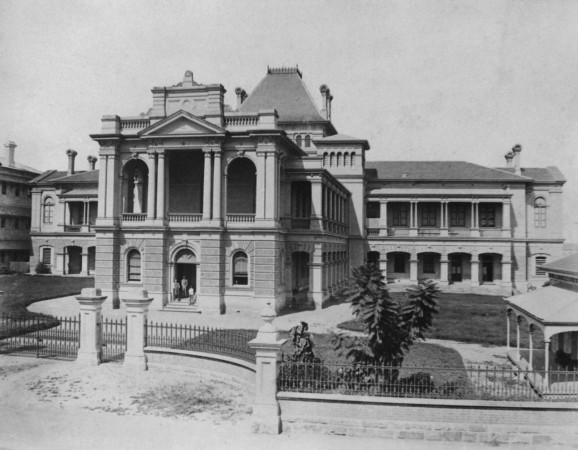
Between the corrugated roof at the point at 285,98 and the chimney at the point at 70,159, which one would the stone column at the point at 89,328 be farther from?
the chimney at the point at 70,159

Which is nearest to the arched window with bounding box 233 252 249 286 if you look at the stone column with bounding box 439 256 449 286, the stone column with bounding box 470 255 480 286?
the stone column with bounding box 439 256 449 286

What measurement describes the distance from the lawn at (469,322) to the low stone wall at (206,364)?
413 cm

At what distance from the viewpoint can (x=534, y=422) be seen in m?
9.59

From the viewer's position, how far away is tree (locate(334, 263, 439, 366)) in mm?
10406

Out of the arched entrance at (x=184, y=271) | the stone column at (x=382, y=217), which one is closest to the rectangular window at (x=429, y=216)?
the stone column at (x=382, y=217)

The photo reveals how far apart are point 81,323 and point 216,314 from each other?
10.2 metres

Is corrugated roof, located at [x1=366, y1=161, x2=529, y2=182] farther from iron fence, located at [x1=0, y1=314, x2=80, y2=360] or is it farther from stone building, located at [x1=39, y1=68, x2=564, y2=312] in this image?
iron fence, located at [x1=0, y1=314, x2=80, y2=360]

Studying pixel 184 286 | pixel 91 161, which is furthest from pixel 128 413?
pixel 91 161

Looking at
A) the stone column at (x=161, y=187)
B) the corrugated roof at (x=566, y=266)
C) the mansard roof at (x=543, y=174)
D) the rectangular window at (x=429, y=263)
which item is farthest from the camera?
the rectangular window at (x=429, y=263)

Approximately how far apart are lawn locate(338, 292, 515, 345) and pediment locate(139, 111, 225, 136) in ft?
38.5

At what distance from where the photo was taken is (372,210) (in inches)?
1603

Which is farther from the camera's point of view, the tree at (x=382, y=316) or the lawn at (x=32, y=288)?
the lawn at (x=32, y=288)

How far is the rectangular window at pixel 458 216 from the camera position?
133 ft

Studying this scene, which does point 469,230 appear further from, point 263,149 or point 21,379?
point 21,379
